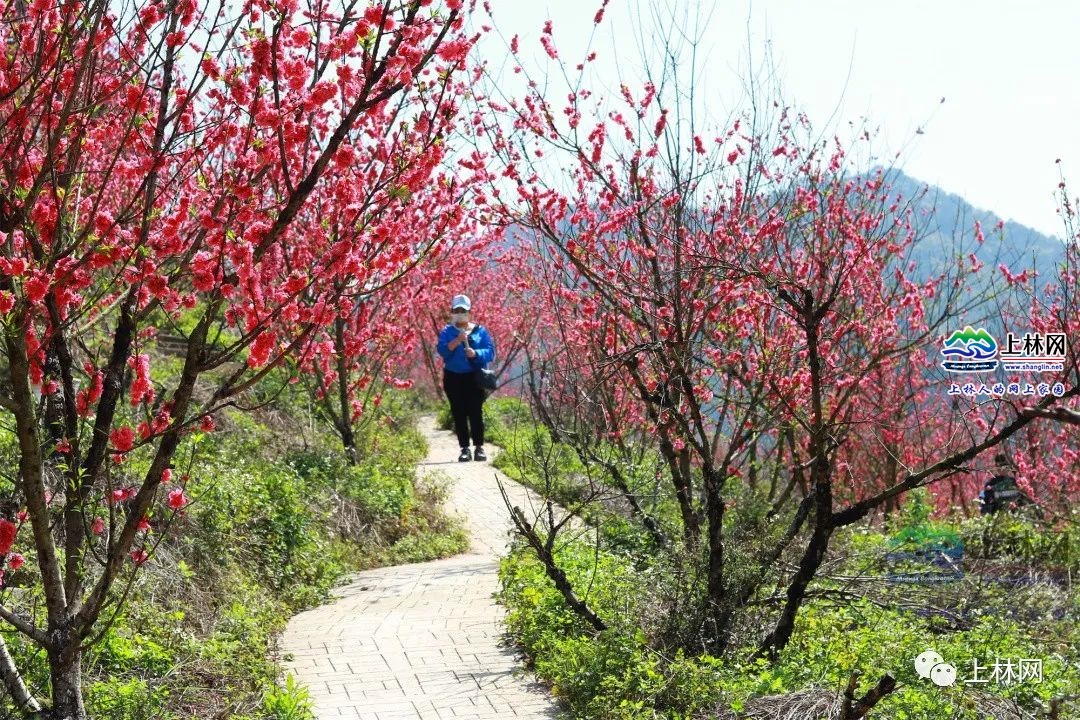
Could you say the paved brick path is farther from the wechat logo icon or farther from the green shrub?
the wechat logo icon

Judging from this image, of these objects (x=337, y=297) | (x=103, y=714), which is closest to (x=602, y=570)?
(x=103, y=714)

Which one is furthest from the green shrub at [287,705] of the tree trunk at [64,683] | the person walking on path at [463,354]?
the person walking on path at [463,354]

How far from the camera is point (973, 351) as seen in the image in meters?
9.27

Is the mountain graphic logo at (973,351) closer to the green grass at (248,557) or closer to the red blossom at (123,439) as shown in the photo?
the green grass at (248,557)

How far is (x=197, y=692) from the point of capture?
16.1 feet

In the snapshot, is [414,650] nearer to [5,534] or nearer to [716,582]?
[716,582]

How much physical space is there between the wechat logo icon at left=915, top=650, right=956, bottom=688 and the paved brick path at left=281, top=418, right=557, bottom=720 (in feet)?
5.87

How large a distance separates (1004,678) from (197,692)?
370 centimetres

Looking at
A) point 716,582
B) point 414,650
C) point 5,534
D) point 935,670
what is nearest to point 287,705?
point 414,650

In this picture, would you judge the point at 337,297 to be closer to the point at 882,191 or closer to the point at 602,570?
the point at 602,570

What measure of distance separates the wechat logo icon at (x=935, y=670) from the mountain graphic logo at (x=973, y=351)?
181 inches

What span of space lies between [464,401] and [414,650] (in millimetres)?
6365

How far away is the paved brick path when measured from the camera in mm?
5219

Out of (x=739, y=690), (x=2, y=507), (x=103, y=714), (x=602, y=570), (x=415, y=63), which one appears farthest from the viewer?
(x=602, y=570)
